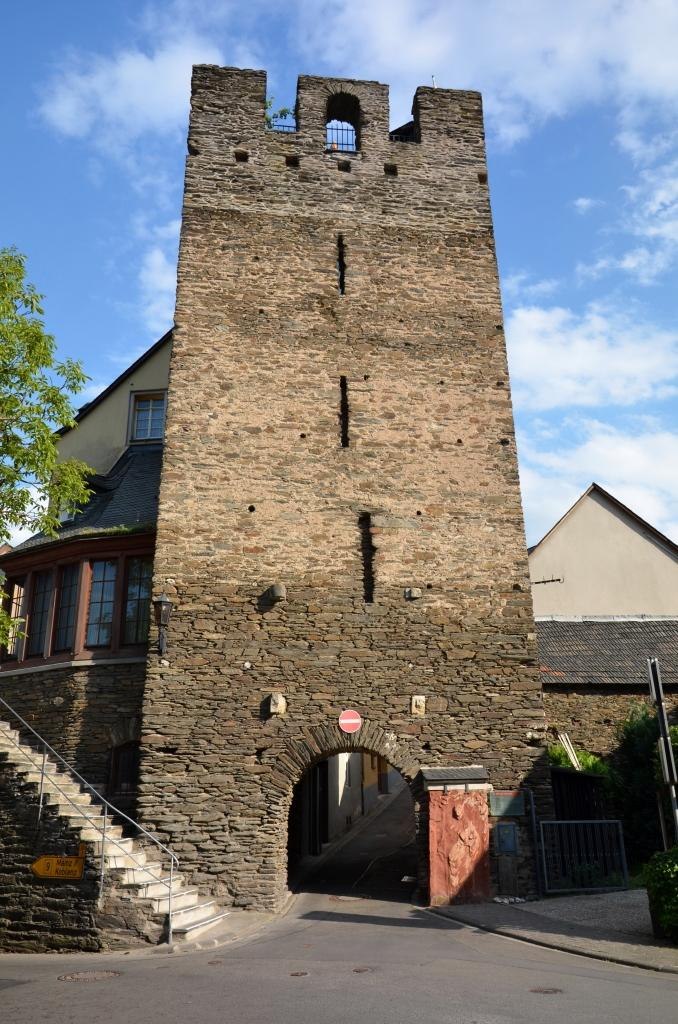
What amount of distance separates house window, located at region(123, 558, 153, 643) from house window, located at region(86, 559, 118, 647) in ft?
0.92

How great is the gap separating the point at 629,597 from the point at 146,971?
16.4m

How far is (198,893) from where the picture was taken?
10.9m

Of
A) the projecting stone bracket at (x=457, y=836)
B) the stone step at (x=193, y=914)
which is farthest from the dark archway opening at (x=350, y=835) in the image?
the stone step at (x=193, y=914)

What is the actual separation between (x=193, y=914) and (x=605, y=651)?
456 inches

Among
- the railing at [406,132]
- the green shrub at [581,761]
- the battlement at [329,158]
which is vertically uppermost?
the railing at [406,132]

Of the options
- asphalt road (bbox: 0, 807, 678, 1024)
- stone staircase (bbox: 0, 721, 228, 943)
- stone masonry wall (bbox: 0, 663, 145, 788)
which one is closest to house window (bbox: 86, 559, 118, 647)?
stone masonry wall (bbox: 0, 663, 145, 788)

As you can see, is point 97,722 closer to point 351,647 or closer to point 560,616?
point 351,647

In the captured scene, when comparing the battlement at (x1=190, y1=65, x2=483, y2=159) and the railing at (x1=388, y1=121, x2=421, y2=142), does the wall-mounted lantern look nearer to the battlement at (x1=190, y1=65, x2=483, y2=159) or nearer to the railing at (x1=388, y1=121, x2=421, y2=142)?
the battlement at (x1=190, y1=65, x2=483, y2=159)

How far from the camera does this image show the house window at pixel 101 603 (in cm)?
1346

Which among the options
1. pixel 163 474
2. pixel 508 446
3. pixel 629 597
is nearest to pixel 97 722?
pixel 163 474

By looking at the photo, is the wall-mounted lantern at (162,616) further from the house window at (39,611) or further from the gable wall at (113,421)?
the gable wall at (113,421)

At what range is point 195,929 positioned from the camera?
9375mm

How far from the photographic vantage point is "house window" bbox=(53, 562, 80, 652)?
45.1 ft

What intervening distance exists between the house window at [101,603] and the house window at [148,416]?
14.3 ft
